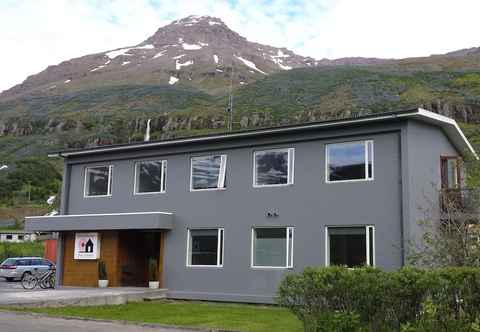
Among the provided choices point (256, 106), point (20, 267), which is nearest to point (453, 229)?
point (20, 267)

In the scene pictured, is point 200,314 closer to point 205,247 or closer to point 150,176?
point 205,247

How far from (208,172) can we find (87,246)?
5.84 metres

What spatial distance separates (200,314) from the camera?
1712cm

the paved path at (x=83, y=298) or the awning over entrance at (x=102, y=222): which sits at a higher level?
the awning over entrance at (x=102, y=222)

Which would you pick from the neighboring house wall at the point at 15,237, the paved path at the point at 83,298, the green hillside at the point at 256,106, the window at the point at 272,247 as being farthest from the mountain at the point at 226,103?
the paved path at the point at 83,298

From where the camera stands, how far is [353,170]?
736 inches

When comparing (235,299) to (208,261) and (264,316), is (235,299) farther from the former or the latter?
(264,316)

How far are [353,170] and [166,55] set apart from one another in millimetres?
178963

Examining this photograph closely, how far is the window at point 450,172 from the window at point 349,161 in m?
3.07

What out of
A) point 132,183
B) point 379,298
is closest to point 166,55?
point 132,183

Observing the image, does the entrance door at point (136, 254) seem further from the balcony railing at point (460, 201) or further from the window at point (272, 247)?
the balcony railing at point (460, 201)

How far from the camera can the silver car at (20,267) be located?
36.1 metres

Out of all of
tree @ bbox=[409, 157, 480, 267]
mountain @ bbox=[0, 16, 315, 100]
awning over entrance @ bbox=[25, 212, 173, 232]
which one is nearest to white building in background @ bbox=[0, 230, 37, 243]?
awning over entrance @ bbox=[25, 212, 173, 232]

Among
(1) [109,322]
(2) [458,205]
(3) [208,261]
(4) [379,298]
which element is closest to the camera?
(4) [379,298]
